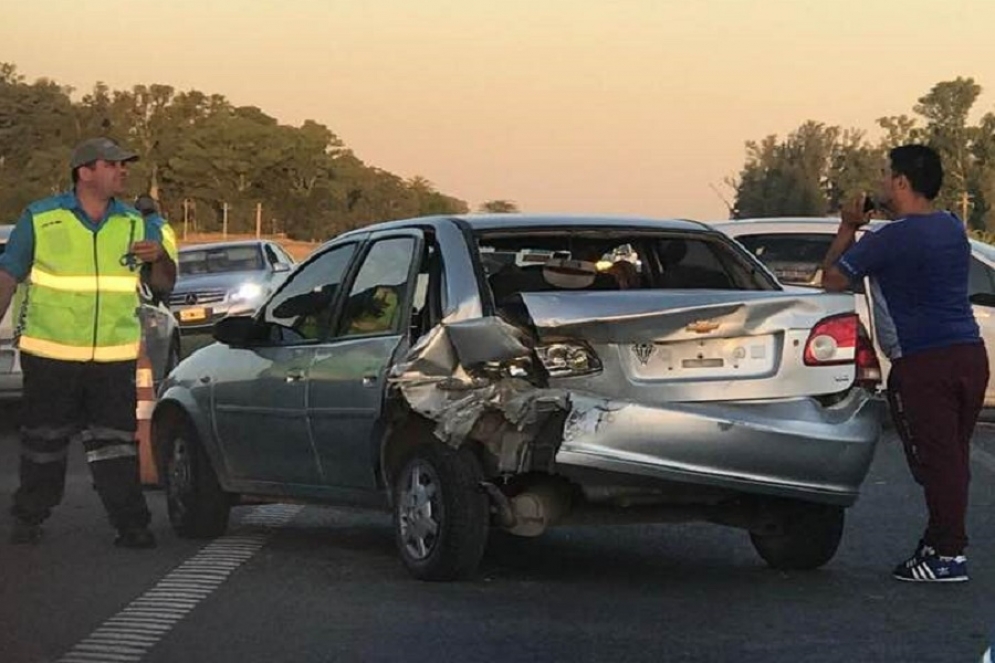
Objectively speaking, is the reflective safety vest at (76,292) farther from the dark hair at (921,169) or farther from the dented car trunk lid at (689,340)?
the dark hair at (921,169)

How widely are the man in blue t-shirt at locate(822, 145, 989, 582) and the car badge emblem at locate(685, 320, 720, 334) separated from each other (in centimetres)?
85

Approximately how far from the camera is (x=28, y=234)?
849 centimetres

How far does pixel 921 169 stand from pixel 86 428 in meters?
4.02

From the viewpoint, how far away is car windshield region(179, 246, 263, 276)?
99.2ft

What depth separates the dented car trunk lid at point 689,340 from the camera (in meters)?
6.98

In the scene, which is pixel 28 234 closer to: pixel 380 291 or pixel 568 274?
pixel 380 291

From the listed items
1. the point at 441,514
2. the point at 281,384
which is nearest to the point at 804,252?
the point at 281,384

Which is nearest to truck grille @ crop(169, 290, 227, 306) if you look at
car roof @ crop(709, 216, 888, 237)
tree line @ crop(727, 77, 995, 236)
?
car roof @ crop(709, 216, 888, 237)

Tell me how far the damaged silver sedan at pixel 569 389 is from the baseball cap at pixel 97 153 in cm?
124

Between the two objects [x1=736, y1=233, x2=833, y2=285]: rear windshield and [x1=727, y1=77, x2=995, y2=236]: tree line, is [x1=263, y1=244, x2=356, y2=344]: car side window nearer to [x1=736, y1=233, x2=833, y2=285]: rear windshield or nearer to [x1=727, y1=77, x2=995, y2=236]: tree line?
[x1=736, y1=233, x2=833, y2=285]: rear windshield

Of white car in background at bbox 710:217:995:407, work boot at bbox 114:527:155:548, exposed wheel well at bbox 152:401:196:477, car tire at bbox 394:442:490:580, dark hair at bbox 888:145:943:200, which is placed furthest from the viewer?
white car in background at bbox 710:217:995:407

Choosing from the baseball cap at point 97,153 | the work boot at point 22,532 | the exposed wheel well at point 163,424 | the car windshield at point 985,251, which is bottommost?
the work boot at point 22,532

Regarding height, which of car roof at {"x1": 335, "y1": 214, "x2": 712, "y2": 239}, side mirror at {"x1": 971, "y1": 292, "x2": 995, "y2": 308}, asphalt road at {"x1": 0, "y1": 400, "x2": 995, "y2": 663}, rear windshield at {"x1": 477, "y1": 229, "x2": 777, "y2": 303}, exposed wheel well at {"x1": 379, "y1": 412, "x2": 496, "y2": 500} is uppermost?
car roof at {"x1": 335, "y1": 214, "x2": 712, "y2": 239}

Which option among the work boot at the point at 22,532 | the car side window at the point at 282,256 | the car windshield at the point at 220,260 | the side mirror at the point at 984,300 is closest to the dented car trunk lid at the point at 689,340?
the work boot at the point at 22,532
